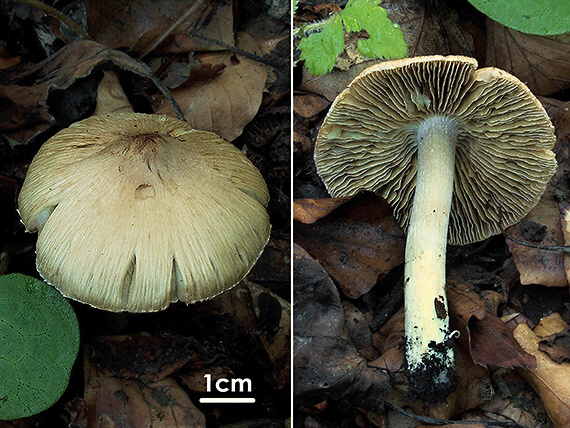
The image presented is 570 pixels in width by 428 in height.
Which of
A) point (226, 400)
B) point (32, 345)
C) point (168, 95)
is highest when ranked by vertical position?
point (168, 95)

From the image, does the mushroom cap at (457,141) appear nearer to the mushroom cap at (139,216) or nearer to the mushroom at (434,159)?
the mushroom at (434,159)

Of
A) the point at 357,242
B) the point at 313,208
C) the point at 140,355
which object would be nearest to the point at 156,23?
the point at 313,208

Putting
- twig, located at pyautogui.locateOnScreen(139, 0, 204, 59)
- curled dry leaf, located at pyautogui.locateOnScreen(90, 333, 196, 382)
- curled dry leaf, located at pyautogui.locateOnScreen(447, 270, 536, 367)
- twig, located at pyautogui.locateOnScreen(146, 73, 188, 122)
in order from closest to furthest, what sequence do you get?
curled dry leaf, located at pyautogui.locateOnScreen(447, 270, 536, 367) → curled dry leaf, located at pyautogui.locateOnScreen(90, 333, 196, 382) → twig, located at pyautogui.locateOnScreen(146, 73, 188, 122) → twig, located at pyautogui.locateOnScreen(139, 0, 204, 59)

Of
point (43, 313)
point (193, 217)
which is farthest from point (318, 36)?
point (43, 313)

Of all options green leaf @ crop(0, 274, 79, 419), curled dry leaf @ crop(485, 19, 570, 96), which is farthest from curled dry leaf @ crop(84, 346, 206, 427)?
curled dry leaf @ crop(485, 19, 570, 96)

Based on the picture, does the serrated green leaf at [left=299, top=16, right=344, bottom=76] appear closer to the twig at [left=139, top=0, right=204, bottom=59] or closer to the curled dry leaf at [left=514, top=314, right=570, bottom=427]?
the twig at [left=139, top=0, right=204, bottom=59]

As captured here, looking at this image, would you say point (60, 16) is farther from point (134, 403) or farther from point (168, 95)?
point (134, 403)
